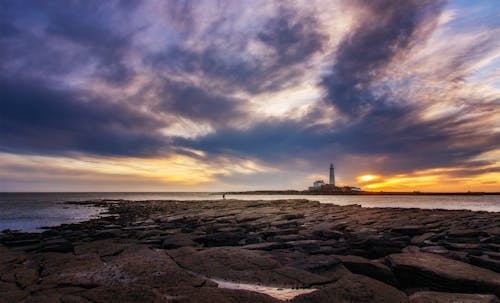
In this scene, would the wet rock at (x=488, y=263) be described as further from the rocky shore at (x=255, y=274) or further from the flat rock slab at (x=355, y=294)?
the flat rock slab at (x=355, y=294)

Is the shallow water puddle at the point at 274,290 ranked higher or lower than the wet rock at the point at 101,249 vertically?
lower

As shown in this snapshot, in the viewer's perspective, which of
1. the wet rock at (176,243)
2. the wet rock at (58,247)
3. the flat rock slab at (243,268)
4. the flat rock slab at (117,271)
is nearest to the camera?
the flat rock slab at (117,271)

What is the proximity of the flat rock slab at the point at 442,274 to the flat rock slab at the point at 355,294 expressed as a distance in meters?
1.02

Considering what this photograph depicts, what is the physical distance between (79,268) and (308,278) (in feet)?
15.5

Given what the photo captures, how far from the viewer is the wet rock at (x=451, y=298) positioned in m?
4.21

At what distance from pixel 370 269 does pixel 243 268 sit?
248 centimetres

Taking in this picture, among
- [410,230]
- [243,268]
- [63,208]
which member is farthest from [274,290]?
[63,208]

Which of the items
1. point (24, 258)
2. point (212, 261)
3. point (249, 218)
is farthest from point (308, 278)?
point (249, 218)

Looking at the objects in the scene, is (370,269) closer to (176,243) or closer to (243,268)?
(243,268)

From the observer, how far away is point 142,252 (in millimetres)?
7738

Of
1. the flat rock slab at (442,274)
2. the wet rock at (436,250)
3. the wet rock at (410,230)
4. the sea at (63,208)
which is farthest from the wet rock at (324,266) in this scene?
the sea at (63,208)

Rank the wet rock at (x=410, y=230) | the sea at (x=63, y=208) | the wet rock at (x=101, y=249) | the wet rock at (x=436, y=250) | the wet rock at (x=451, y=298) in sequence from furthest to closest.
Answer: the sea at (x=63, y=208) → the wet rock at (x=410, y=230) → the wet rock at (x=101, y=249) → the wet rock at (x=436, y=250) → the wet rock at (x=451, y=298)

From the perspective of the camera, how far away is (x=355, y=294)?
455cm

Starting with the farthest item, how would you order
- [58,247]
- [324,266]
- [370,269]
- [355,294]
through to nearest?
[58,247] < [324,266] < [370,269] < [355,294]
